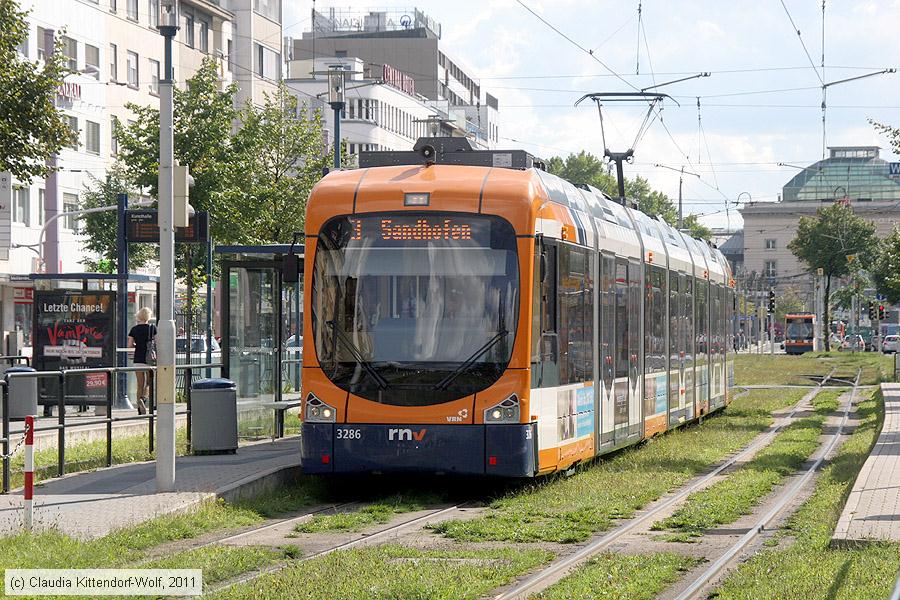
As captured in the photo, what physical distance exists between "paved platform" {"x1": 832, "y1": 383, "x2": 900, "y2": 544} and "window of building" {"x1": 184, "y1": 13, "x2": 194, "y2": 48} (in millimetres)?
56093

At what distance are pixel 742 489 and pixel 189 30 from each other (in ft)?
197

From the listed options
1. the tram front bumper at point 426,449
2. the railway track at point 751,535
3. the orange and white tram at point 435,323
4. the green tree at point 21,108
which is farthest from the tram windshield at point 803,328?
the tram front bumper at point 426,449

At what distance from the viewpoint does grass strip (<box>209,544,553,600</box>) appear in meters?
9.56

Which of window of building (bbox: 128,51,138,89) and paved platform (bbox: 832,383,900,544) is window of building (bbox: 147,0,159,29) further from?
paved platform (bbox: 832,383,900,544)

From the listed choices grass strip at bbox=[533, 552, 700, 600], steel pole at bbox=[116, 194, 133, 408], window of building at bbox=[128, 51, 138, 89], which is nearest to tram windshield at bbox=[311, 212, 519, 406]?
grass strip at bbox=[533, 552, 700, 600]

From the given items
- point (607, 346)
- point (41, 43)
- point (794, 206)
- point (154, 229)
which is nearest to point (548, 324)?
point (607, 346)

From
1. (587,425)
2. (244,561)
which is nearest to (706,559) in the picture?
(244,561)

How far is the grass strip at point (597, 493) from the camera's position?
13.0 meters

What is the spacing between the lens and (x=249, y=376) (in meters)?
20.8

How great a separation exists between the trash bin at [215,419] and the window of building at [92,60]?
151ft

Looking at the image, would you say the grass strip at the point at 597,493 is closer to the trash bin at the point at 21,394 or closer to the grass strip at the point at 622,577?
the grass strip at the point at 622,577

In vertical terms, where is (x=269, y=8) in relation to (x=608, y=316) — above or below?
above

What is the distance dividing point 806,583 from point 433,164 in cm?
785

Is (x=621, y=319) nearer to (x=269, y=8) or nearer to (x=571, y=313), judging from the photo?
(x=571, y=313)
